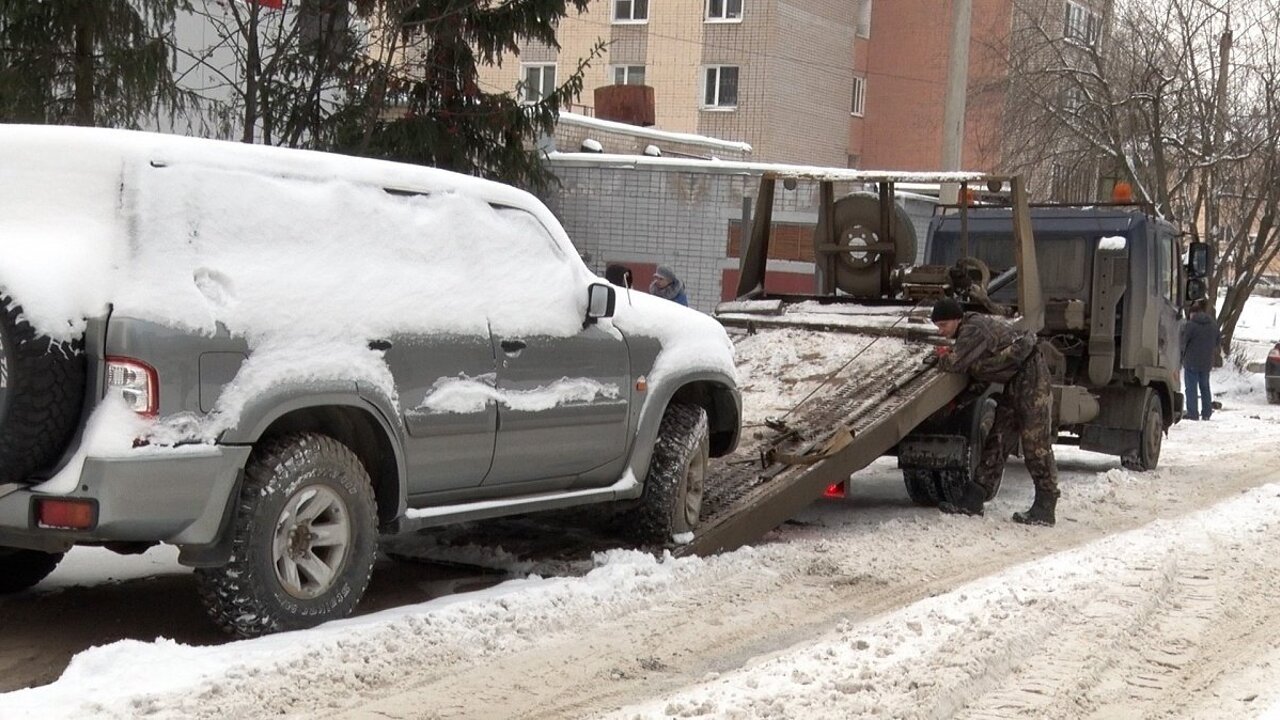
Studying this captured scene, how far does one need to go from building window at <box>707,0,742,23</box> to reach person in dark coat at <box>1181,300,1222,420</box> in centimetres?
1772

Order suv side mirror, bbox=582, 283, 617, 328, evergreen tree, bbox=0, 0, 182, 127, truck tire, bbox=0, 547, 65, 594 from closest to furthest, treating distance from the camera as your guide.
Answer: truck tire, bbox=0, 547, 65, 594 < suv side mirror, bbox=582, 283, 617, 328 < evergreen tree, bbox=0, 0, 182, 127

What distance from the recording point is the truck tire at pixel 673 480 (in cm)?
806

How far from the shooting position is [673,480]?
8070 millimetres

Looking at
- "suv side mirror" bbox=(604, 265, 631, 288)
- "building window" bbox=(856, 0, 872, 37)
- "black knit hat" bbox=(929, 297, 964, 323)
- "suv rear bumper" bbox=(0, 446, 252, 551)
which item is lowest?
"suv rear bumper" bbox=(0, 446, 252, 551)

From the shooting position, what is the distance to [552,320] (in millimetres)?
7172

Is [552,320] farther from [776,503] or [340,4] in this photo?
[340,4]

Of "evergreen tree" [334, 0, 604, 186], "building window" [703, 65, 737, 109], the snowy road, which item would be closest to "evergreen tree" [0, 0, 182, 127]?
"evergreen tree" [334, 0, 604, 186]

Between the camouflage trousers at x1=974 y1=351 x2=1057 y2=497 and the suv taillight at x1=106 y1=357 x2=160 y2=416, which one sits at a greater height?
the suv taillight at x1=106 y1=357 x2=160 y2=416

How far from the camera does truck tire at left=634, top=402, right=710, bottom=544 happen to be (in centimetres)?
806

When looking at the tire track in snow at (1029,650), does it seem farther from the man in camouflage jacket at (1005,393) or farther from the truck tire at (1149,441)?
the truck tire at (1149,441)

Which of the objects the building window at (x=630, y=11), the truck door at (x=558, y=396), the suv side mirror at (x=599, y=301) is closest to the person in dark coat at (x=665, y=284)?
the truck door at (x=558, y=396)

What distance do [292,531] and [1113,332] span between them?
→ 9359mm

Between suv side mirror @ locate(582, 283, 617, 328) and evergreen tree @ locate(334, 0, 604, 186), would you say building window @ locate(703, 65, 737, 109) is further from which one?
suv side mirror @ locate(582, 283, 617, 328)

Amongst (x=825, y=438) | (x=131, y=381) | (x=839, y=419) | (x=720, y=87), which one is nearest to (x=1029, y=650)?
(x=825, y=438)
